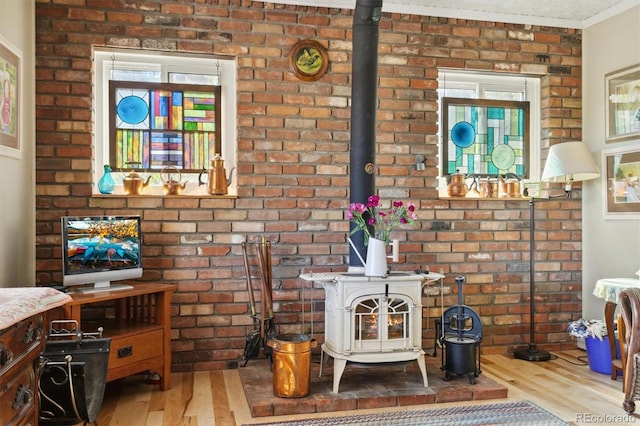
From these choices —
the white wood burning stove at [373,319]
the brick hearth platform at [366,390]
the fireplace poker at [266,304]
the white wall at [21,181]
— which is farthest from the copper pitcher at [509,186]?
the white wall at [21,181]

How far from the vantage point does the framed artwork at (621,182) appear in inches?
157

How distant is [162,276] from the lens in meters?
3.79

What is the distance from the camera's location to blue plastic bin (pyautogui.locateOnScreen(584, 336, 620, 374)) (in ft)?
12.2

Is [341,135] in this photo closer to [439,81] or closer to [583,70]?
[439,81]

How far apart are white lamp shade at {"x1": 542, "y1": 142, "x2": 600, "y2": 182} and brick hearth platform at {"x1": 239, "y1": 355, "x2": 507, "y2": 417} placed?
1.63 m

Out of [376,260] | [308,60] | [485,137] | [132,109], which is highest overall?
[308,60]

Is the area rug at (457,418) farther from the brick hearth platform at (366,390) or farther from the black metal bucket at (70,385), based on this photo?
the black metal bucket at (70,385)

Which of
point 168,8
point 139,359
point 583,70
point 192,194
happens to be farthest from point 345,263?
point 583,70

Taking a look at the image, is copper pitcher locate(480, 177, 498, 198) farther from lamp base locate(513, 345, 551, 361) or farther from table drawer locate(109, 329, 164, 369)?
table drawer locate(109, 329, 164, 369)

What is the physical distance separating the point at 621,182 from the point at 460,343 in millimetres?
1916

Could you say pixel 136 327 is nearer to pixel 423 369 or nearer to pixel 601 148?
pixel 423 369

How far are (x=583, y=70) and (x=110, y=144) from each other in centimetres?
381

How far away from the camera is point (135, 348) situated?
3203 mm

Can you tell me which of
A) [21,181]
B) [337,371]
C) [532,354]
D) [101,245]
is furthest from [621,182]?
[21,181]
